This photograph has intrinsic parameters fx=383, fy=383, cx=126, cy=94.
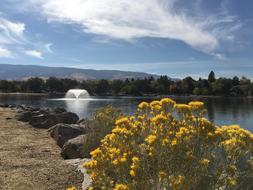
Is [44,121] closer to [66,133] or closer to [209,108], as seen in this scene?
[66,133]

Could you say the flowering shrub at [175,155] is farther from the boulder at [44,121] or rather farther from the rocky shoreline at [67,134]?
the boulder at [44,121]

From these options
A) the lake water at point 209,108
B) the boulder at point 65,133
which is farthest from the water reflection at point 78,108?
the boulder at point 65,133

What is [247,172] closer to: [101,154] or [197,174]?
[197,174]

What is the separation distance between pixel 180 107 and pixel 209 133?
681 mm

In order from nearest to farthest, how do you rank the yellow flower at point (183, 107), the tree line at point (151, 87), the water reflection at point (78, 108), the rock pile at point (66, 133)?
1. the yellow flower at point (183, 107)
2. the rock pile at point (66, 133)
3. the water reflection at point (78, 108)
4. the tree line at point (151, 87)

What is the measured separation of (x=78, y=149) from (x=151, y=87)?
527 ft

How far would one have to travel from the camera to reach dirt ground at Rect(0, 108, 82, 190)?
982cm

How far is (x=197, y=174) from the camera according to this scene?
17.6ft

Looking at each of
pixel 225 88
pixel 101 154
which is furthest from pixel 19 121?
pixel 225 88

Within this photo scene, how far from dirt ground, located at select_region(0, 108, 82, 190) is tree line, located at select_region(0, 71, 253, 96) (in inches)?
A: 5978

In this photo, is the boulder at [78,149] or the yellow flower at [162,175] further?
the boulder at [78,149]

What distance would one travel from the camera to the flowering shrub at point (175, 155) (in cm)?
520

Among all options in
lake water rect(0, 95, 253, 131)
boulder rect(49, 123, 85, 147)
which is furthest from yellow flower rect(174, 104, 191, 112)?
lake water rect(0, 95, 253, 131)

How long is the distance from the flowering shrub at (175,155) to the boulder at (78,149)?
284 inches
